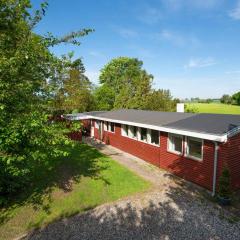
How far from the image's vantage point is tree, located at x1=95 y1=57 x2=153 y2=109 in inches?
1505

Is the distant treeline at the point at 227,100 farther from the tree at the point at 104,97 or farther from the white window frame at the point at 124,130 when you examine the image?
the white window frame at the point at 124,130

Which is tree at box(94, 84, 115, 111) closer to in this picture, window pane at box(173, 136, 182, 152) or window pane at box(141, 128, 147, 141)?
window pane at box(141, 128, 147, 141)

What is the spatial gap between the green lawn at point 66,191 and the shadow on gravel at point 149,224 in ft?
2.52

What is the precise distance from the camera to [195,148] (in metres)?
12.1

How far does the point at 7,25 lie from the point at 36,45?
168 cm

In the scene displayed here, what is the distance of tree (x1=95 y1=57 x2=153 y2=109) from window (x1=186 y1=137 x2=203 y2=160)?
24997 millimetres

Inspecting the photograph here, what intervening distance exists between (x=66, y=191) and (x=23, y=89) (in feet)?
19.5

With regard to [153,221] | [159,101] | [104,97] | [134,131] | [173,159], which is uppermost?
[104,97]

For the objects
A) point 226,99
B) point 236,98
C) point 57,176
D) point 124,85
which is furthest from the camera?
point 226,99

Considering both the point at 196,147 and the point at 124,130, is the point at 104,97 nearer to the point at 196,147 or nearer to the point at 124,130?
the point at 124,130

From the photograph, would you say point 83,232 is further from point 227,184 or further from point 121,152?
point 121,152

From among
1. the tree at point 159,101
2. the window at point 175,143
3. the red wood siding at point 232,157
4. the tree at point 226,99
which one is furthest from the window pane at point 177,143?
the tree at point 226,99

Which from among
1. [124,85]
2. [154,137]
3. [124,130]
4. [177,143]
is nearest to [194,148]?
[177,143]

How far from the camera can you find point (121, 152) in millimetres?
19172
